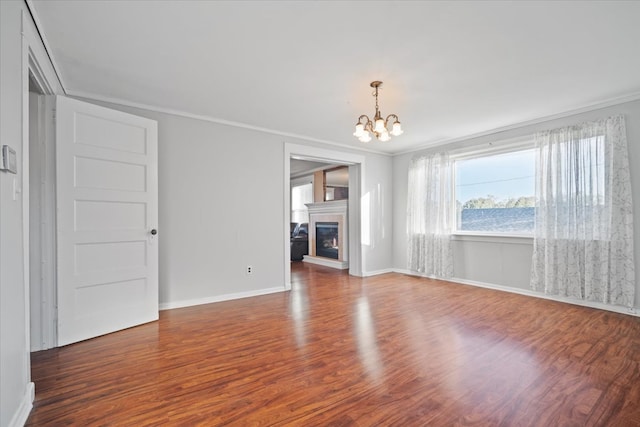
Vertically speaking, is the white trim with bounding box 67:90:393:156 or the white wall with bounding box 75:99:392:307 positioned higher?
the white trim with bounding box 67:90:393:156

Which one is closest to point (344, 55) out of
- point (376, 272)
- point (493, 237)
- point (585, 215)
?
point (585, 215)

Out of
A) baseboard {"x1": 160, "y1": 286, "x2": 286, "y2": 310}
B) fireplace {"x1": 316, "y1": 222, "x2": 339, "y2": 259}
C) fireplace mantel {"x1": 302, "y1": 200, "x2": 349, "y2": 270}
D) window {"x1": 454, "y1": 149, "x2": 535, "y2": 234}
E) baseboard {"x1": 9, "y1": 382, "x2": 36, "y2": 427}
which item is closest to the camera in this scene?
baseboard {"x1": 9, "y1": 382, "x2": 36, "y2": 427}

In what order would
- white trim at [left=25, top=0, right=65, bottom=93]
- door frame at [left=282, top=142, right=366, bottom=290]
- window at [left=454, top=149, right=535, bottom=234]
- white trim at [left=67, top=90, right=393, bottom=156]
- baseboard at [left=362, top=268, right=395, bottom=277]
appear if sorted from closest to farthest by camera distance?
white trim at [left=25, top=0, right=65, bottom=93]
white trim at [left=67, top=90, right=393, bottom=156]
window at [left=454, top=149, right=535, bottom=234]
door frame at [left=282, top=142, right=366, bottom=290]
baseboard at [left=362, top=268, right=395, bottom=277]

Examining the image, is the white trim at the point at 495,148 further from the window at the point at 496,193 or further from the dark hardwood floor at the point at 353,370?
the dark hardwood floor at the point at 353,370

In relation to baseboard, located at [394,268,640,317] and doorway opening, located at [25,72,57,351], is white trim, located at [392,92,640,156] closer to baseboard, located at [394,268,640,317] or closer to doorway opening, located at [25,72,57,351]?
baseboard, located at [394,268,640,317]

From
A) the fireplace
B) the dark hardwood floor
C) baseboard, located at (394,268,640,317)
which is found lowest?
the dark hardwood floor

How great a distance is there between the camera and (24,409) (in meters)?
1.68

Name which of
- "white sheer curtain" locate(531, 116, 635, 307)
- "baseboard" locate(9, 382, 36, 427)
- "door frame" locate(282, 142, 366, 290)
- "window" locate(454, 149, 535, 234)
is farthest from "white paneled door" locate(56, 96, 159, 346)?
"white sheer curtain" locate(531, 116, 635, 307)

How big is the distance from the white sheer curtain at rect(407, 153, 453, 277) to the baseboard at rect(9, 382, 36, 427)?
203 inches

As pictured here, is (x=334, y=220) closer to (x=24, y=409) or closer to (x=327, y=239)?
(x=327, y=239)

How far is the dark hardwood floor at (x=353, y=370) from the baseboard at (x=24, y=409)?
0.04m

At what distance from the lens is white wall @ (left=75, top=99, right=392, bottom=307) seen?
12.2ft

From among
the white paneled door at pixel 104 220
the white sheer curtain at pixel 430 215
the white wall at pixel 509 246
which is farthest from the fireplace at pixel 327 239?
the white paneled door at pixel 104 220

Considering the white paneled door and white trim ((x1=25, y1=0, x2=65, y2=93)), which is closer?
white trim ((x1=25, y1=0, x2=65, y2=93))
